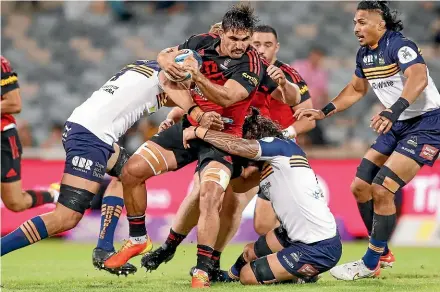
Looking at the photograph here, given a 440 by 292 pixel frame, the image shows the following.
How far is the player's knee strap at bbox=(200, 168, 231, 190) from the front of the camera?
8.51 metres

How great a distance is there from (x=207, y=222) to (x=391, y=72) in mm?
2528

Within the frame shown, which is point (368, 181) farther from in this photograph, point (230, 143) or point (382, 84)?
point (230, 143)

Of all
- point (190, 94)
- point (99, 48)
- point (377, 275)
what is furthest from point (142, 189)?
point (99, 48)

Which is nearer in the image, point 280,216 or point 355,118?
point 280,216

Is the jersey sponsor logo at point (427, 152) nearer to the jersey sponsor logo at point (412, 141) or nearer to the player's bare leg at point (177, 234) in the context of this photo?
the jersey sponsor logo at point (412, 141)

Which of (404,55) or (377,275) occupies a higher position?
(404,55)

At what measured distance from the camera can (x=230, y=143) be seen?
8.55m

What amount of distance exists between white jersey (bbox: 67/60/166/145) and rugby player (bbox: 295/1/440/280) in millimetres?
1542

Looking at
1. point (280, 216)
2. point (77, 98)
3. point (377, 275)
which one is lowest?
point (77, 98)

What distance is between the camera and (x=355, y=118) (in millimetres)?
17172

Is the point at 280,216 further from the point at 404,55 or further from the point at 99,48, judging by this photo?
the point at 99,48

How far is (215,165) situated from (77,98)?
9.58m

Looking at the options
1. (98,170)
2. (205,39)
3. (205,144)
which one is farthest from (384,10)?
(98,170)

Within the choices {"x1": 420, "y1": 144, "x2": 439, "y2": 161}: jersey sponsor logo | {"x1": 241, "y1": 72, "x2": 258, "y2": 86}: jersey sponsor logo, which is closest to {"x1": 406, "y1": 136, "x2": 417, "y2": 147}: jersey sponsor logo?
{"x1": 420, "y1": 144, "x2": 439, "y2": 161}: jersey sponsor logo
